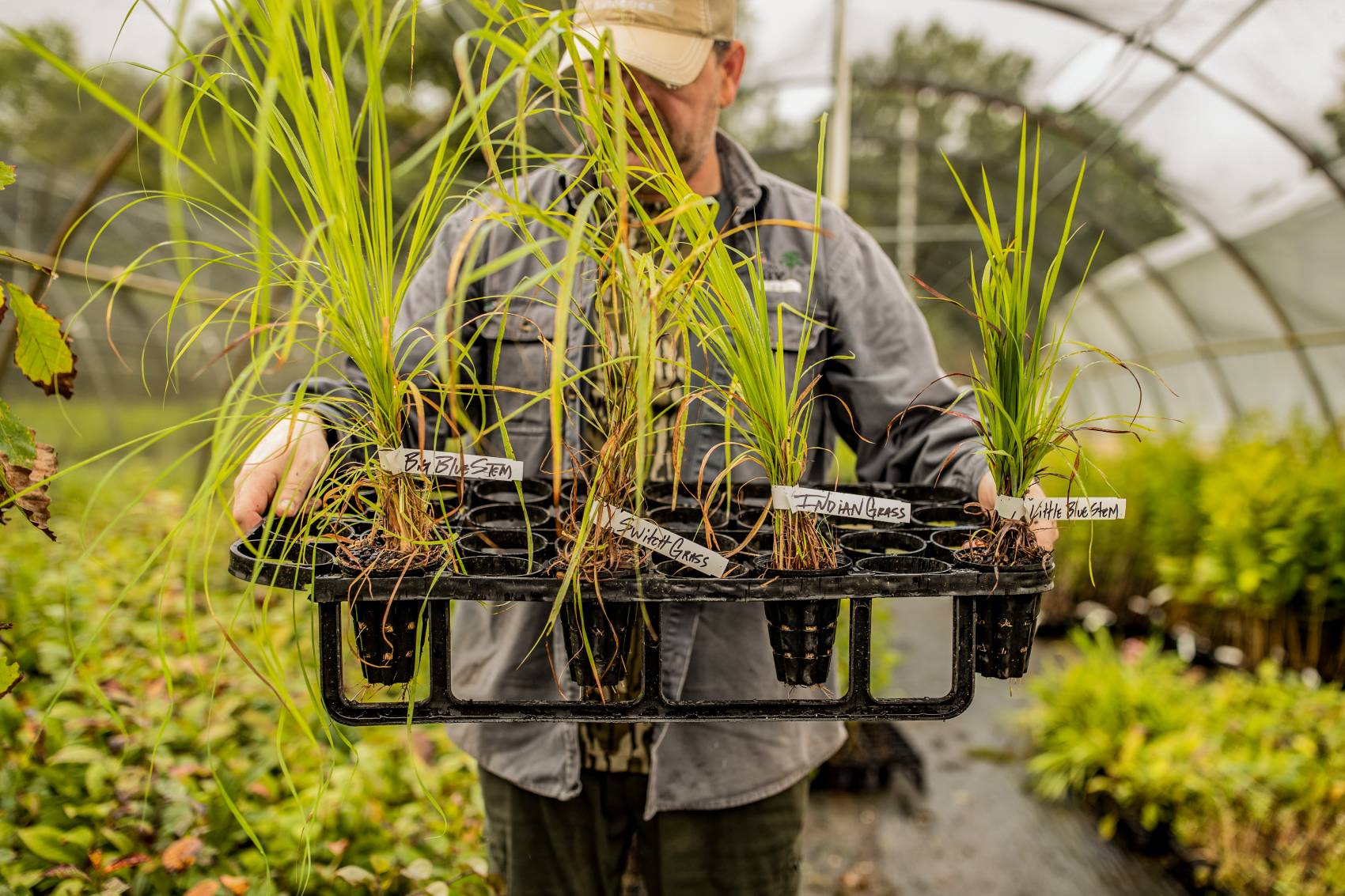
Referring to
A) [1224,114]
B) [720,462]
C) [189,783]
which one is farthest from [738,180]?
[1224,114]

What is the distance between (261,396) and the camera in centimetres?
78

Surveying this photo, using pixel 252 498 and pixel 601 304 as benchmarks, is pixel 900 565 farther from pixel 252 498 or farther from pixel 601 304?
pixel 252 498

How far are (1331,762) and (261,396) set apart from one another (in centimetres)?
282

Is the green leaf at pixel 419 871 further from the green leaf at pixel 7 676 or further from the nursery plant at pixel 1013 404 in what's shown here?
the nursery plant at pixel 1013 404

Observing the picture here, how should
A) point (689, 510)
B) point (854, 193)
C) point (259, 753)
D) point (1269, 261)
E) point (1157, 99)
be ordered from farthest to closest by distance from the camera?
point (854, 193) < point (1269, 261) < point (1157, 99) < point (259, 753) < point (689, 510)

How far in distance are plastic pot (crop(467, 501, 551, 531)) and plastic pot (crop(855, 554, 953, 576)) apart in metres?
0.37

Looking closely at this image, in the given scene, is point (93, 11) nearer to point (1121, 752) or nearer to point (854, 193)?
point (1121, 752)

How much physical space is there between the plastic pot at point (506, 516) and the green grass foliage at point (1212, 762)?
218 centimetres

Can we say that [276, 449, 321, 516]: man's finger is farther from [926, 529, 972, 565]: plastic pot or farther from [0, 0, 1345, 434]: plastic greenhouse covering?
[0, 0, 1345, 434]: plastic greenhouse covering

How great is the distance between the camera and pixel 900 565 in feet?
2.84

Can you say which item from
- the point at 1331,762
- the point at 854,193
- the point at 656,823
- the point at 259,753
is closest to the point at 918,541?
the point at 656,823

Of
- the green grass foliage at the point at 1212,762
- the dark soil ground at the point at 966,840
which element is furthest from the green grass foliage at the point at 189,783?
the green grass foliage at the point at 1212,762

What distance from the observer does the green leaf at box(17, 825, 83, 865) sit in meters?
1.15

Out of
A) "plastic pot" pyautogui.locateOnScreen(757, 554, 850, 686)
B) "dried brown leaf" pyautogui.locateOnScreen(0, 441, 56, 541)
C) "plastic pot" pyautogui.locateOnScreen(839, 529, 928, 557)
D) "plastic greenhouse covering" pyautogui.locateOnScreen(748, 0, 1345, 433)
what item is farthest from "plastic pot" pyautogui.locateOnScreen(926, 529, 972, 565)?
"plastic greenhouse covering" pyautogui.locateOnScreen(748, 0, 1345, 433)
